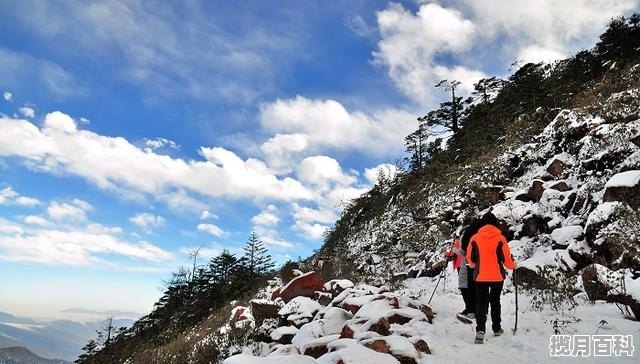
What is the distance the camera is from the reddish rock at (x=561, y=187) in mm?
12031

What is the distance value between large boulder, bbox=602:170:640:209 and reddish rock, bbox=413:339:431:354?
5561mm

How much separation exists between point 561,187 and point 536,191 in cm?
70

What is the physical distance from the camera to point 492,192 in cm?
1585

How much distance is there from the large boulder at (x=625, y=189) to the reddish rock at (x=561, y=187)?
9.18 ft

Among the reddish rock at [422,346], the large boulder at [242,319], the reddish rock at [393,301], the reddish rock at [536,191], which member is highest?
the reddish rock at [536,191]

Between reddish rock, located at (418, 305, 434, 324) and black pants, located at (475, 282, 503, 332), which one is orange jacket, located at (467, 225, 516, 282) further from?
reddish rock, located at (418, 305, 434, 324)

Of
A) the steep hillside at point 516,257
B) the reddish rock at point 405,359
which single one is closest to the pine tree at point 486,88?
the steep hillside at point 516,257

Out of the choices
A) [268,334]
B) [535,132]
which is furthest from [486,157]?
[268,334]

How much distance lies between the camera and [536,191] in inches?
498

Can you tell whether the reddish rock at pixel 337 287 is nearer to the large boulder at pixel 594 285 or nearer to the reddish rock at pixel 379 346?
Answer: the large boulder at pixel 594 285

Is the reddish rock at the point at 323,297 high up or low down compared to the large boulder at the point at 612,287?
down

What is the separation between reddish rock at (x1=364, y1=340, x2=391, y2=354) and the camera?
18.6 feet

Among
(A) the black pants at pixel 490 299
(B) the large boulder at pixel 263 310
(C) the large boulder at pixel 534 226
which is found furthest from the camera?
(C) the large boulder at pixel 534 226

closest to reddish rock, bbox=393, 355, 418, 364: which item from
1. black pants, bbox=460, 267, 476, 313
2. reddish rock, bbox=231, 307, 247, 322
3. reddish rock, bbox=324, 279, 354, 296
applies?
black pants, bbox=460, 267, 476, 313
